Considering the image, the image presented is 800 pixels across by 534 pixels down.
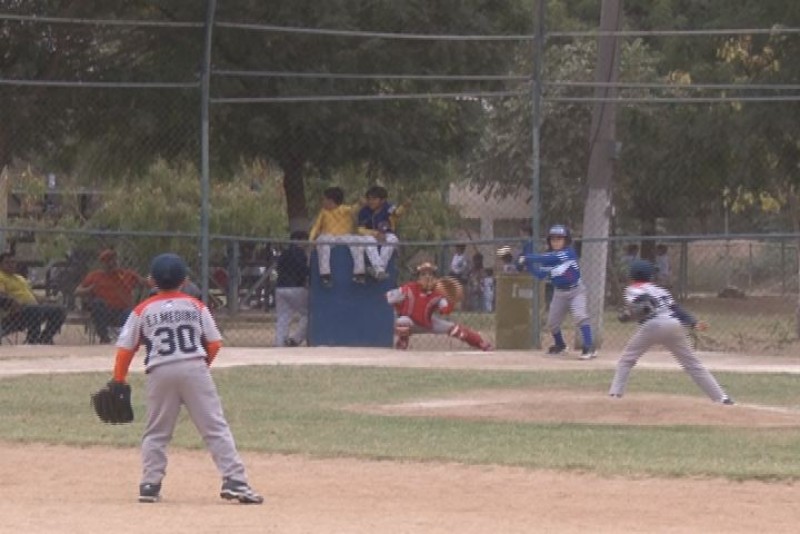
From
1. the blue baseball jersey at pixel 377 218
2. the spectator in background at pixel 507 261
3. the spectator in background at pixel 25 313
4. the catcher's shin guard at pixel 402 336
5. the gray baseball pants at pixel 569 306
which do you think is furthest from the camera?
the spectator in background at pixel 507 261

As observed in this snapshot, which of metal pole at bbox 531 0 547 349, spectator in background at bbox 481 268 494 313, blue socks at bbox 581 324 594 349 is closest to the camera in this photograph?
blue socks at bbox 581 324 594 349

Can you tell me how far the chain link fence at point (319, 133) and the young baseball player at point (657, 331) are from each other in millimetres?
5592

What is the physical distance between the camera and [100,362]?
20.7m

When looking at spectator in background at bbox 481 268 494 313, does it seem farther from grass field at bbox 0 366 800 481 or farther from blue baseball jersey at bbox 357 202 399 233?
grass field at bbox 0 366 800 481

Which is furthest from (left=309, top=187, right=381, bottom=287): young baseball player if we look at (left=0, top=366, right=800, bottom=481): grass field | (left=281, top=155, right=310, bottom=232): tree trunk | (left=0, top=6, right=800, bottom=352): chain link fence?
(left=281, top=155, right=310, bottom=232): tree trunk

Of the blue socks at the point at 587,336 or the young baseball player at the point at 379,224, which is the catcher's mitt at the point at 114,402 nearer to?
the blue socks at the point at 587,336

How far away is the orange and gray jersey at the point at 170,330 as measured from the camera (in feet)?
34.9

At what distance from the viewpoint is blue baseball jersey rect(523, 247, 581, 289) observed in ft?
73.4

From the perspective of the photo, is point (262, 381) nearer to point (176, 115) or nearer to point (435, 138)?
point (176, 115)

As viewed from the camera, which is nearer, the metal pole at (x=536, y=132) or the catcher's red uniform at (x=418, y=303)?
the metal pole at (x=536, y=132)

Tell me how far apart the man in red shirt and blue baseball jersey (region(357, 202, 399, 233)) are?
116 inches

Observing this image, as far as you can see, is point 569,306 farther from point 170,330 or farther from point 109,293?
point 170,330

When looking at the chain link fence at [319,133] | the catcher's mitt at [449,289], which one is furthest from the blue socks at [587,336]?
the catcher's mitt at [449,289]

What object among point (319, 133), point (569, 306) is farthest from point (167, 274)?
point (319, 133)
